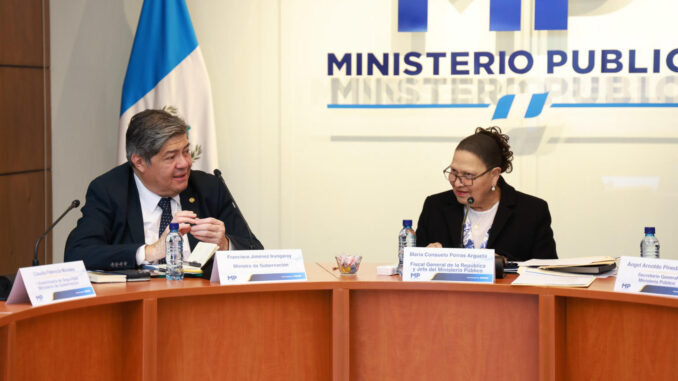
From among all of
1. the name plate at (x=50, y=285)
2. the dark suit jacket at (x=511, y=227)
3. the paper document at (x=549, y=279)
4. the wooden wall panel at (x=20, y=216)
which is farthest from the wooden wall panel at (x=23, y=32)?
the paper document at (x=549, y=279)

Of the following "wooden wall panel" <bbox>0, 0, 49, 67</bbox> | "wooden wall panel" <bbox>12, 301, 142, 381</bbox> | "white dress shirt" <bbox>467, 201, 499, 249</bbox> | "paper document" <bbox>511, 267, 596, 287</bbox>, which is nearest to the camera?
"wooden wall panel" <bbox>12, 301, 142, 381</bbox>

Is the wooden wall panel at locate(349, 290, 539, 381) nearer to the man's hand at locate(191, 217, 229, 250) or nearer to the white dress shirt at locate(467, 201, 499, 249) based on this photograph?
the man's hand at locate(191, 217, 229, 250)

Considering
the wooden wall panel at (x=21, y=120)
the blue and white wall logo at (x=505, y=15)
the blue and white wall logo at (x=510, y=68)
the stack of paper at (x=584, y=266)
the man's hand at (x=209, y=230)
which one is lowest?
the stack of paper at (x=584, y=266)

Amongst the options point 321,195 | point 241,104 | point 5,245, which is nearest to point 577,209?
point 321,195

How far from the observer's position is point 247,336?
2.73 meters

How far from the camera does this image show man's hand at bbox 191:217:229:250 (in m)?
3.09

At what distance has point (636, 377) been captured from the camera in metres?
2.55

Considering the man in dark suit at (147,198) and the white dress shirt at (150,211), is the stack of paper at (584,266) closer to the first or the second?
the man in dark suit at (147,198)

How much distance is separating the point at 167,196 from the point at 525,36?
252 centimetres

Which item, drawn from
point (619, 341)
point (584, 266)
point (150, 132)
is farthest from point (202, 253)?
point (619, 341)

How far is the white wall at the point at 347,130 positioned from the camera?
4812 millimetres

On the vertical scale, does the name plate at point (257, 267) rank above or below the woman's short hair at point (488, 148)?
below

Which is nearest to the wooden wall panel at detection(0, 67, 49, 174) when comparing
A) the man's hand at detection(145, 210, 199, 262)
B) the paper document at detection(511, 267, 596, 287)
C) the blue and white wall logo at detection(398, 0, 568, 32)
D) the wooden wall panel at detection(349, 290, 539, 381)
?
the man's hand at detection(145, 210, 199, 262)

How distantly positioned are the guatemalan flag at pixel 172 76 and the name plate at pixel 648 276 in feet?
9.21
